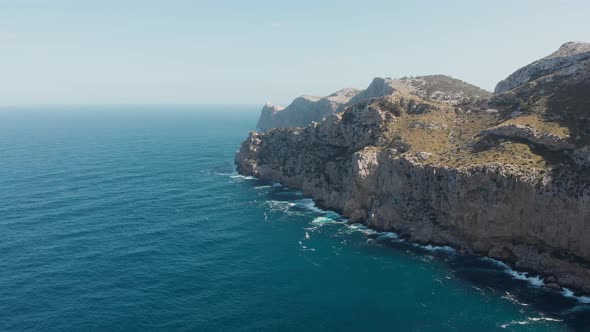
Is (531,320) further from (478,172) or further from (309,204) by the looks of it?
(309,204)

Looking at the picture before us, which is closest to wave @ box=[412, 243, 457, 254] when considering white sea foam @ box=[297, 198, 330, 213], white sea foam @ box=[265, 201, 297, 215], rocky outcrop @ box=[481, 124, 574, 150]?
rocky outcrop @ box=[481, 124, 574, 150]

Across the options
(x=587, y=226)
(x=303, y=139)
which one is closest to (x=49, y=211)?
(x=303, y=139)

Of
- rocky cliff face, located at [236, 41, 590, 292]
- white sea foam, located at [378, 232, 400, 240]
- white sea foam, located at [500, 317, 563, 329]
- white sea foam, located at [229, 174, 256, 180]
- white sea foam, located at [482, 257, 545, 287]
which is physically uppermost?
rocky cliff face, located at [236, 41, 590, 292]

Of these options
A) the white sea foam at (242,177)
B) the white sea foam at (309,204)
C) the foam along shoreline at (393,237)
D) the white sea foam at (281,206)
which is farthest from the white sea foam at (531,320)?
the white sea foam at (242,177)

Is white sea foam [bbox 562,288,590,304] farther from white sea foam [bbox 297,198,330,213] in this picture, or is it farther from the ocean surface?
white sea foam [bbox 297,198,330,213]

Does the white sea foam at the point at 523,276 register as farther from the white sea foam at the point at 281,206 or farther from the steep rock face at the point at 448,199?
the white sea foam at the point at 281,206

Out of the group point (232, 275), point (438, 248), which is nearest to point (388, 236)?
point (438, 248)
